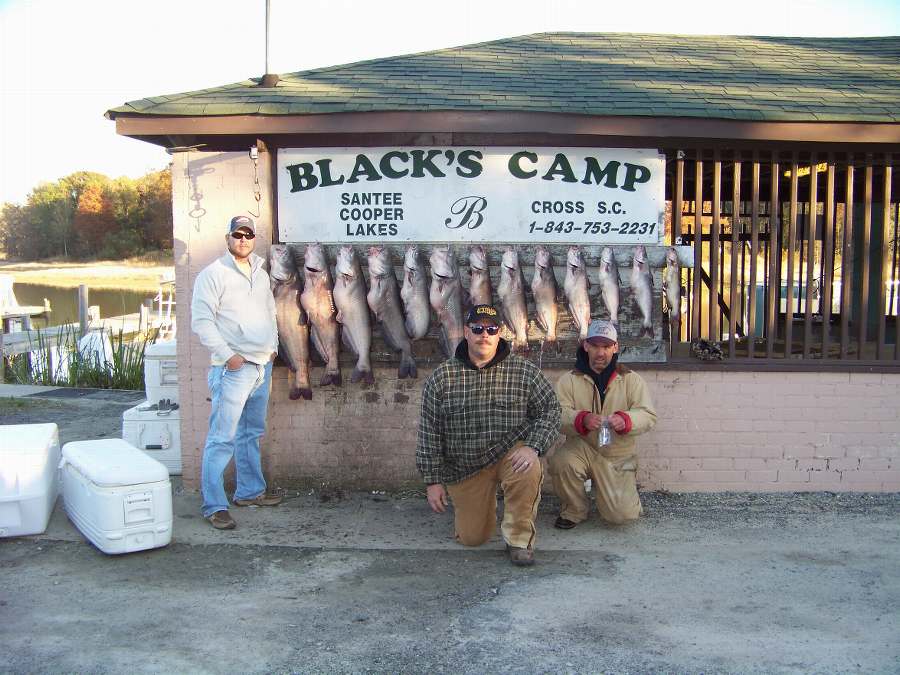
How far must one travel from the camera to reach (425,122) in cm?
579

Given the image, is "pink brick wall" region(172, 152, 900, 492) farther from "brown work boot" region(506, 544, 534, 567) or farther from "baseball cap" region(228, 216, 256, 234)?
"brown work boot" region(506, 544, 534, 567)

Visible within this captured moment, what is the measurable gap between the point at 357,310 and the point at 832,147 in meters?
3.61

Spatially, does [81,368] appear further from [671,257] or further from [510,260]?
[671,257]

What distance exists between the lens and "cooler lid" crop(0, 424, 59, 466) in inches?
207

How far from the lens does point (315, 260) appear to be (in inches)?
233

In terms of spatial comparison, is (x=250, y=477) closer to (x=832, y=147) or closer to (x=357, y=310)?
(x=357, y=310)

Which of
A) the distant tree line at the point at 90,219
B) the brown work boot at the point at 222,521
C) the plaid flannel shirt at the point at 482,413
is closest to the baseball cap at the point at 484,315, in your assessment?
the plaid flannel shirt at the point at 482,413

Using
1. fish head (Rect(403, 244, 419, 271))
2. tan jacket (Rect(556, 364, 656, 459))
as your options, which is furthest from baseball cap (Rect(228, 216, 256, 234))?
tan jacket (Rect(556, 364, 656, 459))

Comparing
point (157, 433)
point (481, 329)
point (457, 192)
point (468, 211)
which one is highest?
point (457, 192)

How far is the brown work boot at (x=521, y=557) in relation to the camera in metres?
4.88

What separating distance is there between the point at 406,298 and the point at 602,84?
Result: 2276mm

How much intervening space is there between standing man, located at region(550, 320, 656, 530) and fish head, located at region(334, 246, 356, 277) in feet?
5.29

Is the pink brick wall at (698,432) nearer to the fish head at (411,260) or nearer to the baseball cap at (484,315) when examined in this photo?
the fish head at (411,260)

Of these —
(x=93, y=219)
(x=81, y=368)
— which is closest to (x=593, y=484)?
(x=81, y=368)
